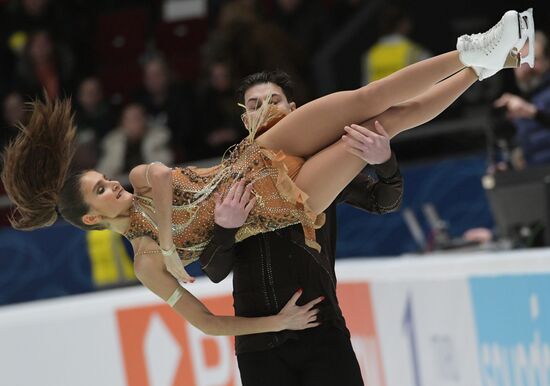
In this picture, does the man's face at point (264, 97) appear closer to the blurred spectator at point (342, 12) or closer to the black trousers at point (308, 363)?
the black trousers at point (308, 363)

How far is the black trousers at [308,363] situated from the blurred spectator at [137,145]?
4.91 metres

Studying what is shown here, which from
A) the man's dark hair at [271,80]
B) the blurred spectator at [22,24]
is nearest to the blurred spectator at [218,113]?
the blurred spectator at [22,24]

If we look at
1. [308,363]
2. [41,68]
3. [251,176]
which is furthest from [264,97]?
[41,68]

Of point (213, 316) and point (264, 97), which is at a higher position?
point (264, 97)

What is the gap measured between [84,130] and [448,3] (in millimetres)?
3064

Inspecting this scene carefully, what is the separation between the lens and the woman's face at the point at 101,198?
401 centimetres

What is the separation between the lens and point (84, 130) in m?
9.41

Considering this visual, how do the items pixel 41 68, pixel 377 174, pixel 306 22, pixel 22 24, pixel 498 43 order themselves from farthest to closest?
pixel 22 24 → pixel 41 68 → pixel 306 22 → pixel 377 174 → pixel 498 43

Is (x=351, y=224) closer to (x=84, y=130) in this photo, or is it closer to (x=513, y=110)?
(x=513, y=110)

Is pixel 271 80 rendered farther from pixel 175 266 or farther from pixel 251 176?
pixel 175 266

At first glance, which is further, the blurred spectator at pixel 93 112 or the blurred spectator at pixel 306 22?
the blurred spectator at pixel 93 112

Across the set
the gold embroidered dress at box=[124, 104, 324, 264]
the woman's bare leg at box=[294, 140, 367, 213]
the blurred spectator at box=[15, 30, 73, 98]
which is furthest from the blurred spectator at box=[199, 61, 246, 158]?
the woman's bare leg at box=[294, 140, 367, 213]

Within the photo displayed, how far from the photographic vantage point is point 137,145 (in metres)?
8.81

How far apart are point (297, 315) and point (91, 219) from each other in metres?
0.79
